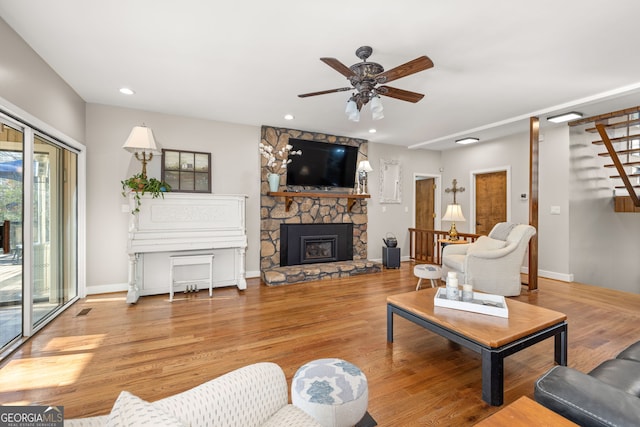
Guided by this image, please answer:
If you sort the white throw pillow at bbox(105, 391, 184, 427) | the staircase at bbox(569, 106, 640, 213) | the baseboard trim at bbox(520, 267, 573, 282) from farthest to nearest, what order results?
1. the baseboard trim at bbox(520, 267, 573, 282)
2. the staircase at bbox(569, 106, 640, 213)
3. the white throw pillow at bbox(105, 391, 184, 427)

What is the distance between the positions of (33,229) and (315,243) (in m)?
3.79

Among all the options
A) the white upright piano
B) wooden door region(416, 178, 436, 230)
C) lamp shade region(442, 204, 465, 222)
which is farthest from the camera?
wooden door region(416, 178, 436, 230)

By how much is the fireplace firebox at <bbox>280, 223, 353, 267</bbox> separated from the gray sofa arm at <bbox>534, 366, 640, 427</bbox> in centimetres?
425

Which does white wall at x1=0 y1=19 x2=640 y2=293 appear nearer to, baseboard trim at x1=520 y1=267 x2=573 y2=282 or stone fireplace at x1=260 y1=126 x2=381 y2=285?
baseboard trim at x1=520 y1=267 x2=573 y2=282

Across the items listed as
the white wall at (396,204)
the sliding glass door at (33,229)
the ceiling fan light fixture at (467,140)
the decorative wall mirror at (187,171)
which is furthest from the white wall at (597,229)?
the sliding glass door at (33,229)

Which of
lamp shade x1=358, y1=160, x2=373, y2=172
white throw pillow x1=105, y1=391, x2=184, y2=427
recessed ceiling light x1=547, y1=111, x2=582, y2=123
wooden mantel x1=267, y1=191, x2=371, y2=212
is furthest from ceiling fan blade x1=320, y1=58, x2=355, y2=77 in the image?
recessed ceiling light x1=547, y1=111, x2=582, y2=123

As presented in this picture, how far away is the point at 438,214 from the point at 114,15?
664 centimetres

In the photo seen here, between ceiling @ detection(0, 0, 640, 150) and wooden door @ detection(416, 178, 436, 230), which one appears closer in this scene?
ceiling @ detection(0, 0, 640, 150)

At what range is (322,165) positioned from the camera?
5.34 m

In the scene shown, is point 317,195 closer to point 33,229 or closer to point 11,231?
point 33,229

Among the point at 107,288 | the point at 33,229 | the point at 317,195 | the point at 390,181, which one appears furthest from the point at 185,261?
the point at 390,181

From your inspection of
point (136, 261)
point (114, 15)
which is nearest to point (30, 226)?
point (136, 261)

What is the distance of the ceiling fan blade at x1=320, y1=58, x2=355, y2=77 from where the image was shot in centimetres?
212

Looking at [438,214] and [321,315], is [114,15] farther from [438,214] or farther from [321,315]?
[438,214]
